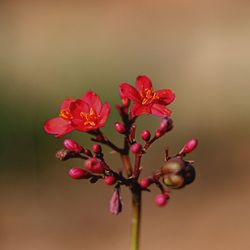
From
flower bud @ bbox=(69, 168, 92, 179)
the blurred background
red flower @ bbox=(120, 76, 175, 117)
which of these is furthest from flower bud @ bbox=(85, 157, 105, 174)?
the blurred background

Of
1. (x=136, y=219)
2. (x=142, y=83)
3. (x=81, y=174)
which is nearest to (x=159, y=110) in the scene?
(x=142, y=83)

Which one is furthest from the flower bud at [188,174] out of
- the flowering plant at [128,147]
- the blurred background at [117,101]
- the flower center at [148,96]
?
the blurred background at [117,101]

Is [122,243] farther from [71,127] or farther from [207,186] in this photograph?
[71,127]

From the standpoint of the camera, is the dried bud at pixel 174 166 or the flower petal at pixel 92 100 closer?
the dried bud at pixel 174 166

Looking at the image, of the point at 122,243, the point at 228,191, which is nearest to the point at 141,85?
the point at 122,243

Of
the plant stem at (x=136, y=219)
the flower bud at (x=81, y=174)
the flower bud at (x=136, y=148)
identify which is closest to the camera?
the plant stem at (x=136, y=219)

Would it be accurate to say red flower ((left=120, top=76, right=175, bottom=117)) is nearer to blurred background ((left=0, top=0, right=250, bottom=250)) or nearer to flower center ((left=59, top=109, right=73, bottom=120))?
flower center ((left=59, top=109, right=73, bottom=120))

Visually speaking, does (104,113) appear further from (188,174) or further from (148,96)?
(188,174)

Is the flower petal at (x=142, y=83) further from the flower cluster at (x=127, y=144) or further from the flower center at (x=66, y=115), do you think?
the flower center at (x=66, y=115)
